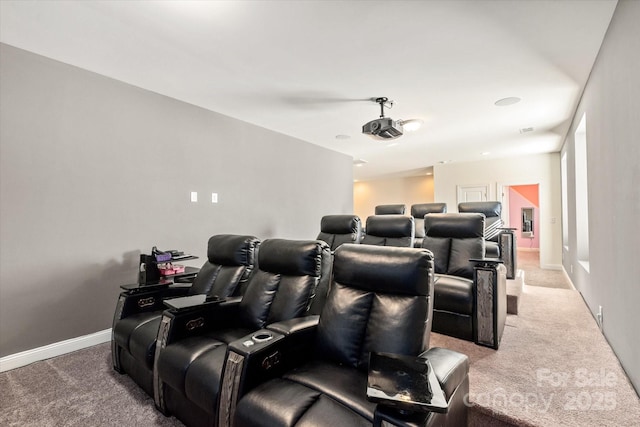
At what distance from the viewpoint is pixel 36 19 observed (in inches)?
79.7

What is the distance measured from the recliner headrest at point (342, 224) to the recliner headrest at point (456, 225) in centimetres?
110

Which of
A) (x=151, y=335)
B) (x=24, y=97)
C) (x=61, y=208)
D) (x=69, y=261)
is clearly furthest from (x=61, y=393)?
(x=24, y=97)

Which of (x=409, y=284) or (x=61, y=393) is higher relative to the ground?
(x=409, y=284)

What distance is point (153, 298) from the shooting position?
2340 mm

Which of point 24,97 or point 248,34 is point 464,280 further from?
point 24,97

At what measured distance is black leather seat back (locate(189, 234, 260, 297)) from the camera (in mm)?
2297

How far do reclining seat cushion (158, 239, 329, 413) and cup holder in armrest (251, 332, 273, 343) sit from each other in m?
0.25

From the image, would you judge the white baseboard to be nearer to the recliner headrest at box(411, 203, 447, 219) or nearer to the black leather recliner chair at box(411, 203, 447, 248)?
the black leather recliner chair at box(411, 203, 447, 248)

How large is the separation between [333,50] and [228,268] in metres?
2.02

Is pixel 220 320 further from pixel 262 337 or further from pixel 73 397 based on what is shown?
pixel 73 397

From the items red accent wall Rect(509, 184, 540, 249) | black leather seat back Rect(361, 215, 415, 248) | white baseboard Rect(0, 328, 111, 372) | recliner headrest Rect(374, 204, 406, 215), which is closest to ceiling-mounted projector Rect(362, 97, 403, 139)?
black leather seat back Rect(361, 215, 415, 248)

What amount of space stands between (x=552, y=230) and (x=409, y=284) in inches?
269

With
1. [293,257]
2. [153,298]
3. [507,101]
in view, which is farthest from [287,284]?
[507,101]

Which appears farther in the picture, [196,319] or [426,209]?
[426,209]
